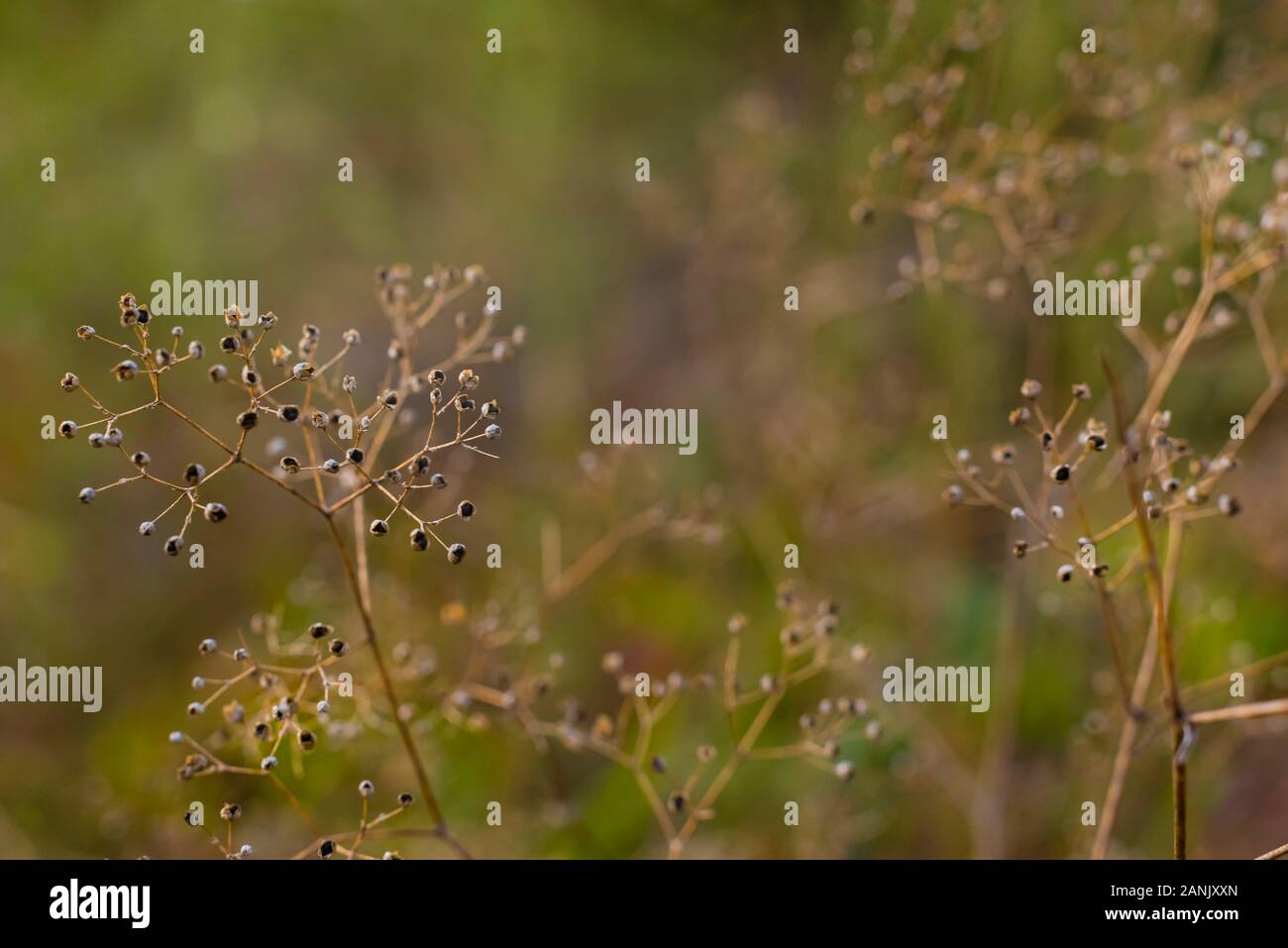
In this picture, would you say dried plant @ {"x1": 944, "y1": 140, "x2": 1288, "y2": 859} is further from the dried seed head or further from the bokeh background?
the dried seed head

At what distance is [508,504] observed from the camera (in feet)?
13.9

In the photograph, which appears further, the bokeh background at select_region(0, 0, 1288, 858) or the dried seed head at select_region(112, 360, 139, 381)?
the bokeh background at select_region(0, 0, 1288, 858)

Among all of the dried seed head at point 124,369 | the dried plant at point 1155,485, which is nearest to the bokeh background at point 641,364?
the dried plant at point 1155,485

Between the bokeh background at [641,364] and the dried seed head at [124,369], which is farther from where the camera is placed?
the bokeh background at [641,364]

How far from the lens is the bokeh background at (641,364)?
3.26 metres

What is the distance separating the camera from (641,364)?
5.67 metres

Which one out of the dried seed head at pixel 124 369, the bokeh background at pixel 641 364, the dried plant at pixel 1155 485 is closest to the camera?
the dried seed head at pixel 124 369

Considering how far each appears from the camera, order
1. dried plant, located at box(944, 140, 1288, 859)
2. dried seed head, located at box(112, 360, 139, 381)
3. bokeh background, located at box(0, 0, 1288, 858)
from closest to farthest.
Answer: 1. dried seed head, located at box(112, 360, 139, 381)
2. dried plant, located at box(944, 140, 1288, 859)
3. bokeh background, located at box(0, 0, 1288, 858)

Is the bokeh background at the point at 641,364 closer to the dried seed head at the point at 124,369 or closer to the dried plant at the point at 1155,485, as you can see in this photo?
the dried plant at the point at 1155,485

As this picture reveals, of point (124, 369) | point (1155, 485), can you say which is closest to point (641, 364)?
point (1155, 485)

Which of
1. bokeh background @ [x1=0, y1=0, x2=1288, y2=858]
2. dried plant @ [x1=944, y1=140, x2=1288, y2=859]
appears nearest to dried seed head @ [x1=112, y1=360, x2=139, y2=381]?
dried plant @ [x1=944, y1=140, x2=1288, y2=859]

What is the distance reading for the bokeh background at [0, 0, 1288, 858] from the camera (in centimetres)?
326
